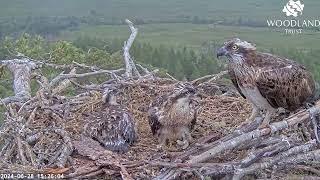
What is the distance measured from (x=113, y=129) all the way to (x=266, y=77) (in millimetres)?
1647

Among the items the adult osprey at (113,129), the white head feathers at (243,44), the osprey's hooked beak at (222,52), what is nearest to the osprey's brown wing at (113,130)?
the adult osprey at (113,129)

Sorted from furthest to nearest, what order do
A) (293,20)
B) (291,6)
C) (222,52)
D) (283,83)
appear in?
(293,20) → (291,6) → (283,83) → (222,52)

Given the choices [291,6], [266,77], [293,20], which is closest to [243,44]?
[266,77]

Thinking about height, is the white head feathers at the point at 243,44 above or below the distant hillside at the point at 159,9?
above

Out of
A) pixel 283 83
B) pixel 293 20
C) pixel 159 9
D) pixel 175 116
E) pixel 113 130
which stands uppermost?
pixel 283 83

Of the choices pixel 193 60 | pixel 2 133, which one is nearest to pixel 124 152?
pixel 2 133

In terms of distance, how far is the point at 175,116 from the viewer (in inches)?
258

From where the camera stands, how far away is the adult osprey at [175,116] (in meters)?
6.51

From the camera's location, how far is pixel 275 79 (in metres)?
6.39

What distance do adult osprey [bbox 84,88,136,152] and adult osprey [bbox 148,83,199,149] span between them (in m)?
0.28

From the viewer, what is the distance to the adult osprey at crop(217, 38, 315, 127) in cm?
633

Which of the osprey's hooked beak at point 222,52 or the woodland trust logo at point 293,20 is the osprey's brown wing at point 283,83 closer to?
the osprey's hooked beak at point 222,52

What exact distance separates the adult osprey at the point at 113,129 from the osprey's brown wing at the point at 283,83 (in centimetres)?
141

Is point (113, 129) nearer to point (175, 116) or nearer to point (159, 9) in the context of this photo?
point (175, 116)
